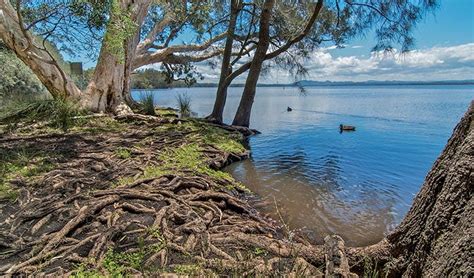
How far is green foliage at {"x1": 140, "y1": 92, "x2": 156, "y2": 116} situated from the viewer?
12.2 m

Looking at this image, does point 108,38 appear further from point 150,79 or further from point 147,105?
point 150,79

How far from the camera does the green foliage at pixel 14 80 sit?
1116cm

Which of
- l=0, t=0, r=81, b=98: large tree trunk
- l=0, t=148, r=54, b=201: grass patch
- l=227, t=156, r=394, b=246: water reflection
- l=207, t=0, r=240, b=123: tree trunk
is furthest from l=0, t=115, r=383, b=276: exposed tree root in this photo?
l=207, t=0, r=240, b=123: tree trunk

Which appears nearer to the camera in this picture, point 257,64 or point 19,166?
point 19,166

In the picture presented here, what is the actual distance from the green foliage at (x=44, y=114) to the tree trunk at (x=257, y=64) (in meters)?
5.93

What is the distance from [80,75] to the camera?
16.8 metres

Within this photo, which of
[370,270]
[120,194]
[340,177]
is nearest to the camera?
[370,270]

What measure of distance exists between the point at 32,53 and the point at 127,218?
7.85m

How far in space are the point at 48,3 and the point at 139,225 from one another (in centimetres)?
502

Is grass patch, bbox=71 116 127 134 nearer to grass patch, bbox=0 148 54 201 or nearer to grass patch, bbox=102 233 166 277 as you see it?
grass patch, bbox=0 148 54 201

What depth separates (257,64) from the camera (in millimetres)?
12062

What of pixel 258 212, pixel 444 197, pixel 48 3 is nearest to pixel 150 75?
pixel 48 3

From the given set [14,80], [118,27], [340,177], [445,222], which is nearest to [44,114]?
[118,27]

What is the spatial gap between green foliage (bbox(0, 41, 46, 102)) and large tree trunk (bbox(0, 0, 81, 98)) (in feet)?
8.14
